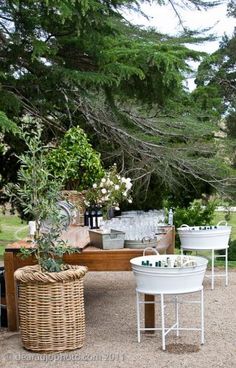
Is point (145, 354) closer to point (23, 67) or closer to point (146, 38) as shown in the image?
point (23, 67)

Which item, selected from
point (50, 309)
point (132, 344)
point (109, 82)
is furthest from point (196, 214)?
point (50, 309)

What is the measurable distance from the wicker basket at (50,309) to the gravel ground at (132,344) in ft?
0.26

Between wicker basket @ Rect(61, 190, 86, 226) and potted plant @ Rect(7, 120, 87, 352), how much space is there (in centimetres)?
113

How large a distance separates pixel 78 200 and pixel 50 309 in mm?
1555

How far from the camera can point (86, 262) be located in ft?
12.7

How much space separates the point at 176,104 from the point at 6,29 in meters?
2.34

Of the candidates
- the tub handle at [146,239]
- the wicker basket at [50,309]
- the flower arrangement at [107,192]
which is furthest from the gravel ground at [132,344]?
the flower arrangement at [107,192]

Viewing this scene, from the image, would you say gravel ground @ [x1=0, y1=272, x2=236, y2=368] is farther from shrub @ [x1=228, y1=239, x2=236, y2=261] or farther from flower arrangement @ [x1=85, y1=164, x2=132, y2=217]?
shrub @ [x1=228, y1=239, x2=236, y2=261]

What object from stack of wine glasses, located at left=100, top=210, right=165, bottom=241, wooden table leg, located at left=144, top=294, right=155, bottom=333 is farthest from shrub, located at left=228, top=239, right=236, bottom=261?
wooden table leg, located at left=144, top=294, right=155, bottom=333

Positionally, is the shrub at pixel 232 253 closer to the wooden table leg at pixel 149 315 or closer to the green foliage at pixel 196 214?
the green foliage at pixel 196 214

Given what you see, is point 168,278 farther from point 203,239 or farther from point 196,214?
point 196,214

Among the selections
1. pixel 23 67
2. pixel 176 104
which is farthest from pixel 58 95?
pixel 176 104

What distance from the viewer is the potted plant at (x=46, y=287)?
3428 millimetres

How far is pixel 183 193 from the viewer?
9398 mm
